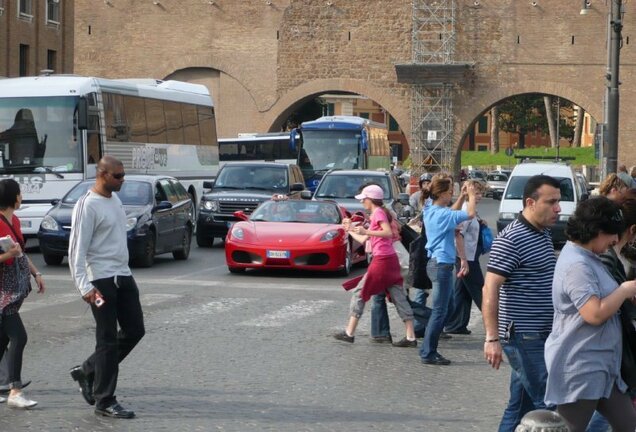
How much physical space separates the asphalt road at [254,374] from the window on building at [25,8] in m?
32.4

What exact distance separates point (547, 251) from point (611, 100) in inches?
890

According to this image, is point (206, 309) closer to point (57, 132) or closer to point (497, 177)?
point (57, 132)

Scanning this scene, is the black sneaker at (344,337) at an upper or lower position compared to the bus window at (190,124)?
lower

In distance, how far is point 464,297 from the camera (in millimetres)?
13281

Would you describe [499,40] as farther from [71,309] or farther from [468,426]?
[468,426]

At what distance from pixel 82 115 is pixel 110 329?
16868 millimetres

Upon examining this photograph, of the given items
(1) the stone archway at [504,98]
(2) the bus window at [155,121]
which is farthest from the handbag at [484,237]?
(1) the stone archway at [504,98]

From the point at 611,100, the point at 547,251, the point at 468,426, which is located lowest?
the point at 468,426

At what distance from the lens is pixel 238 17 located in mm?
55781

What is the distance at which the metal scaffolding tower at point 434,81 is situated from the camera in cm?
5431

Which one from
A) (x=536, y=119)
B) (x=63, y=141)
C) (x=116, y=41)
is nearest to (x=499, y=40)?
(x=116, y=41)

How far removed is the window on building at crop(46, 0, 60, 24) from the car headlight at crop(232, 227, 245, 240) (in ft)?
105

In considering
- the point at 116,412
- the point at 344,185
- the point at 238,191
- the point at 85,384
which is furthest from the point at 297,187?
the point at 116,412

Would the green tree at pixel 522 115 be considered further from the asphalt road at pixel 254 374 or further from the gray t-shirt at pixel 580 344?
the gray t-shirt at pixel 580 344
